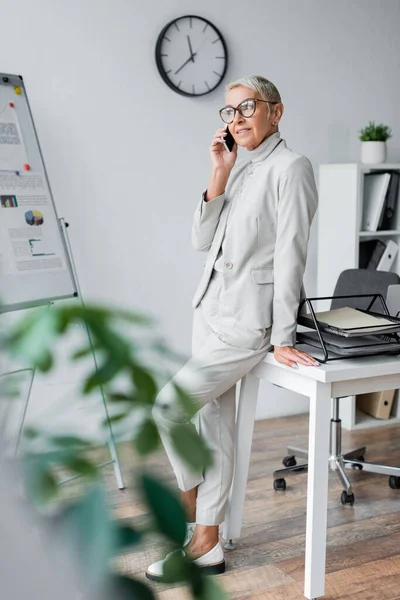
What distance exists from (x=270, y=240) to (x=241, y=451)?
29.4 inches

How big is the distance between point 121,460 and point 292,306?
199cm

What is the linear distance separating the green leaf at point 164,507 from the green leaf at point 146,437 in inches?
0.5

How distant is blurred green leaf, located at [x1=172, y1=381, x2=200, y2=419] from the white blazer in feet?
6.40

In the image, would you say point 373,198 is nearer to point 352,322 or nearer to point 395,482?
point 395,482

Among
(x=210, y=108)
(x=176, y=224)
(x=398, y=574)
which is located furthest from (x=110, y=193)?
(x=398, y=574)

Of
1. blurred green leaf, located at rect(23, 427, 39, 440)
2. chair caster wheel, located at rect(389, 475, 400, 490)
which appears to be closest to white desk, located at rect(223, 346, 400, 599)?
chair caster wheel, located at rect(389, 475, 400, 490)

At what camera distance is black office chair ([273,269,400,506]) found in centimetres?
A: 318

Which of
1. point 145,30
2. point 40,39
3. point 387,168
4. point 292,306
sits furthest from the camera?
point 387,168

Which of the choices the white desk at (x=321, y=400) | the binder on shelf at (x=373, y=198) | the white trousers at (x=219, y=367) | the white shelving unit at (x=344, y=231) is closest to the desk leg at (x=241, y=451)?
the white trousers at (x=219, y=367)

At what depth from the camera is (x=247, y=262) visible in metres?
2.40

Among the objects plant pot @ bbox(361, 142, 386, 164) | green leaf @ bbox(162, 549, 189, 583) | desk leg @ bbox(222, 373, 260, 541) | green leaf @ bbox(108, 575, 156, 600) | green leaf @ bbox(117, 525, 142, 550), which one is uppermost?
green leaf @ bbox(117, 525, 142, 550)

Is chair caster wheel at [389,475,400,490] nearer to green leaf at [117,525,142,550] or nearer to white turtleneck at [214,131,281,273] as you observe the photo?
white turtleneck at [214,131,281,273]

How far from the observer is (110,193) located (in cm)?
370

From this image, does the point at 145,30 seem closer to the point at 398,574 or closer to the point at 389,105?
the point at 389,105
